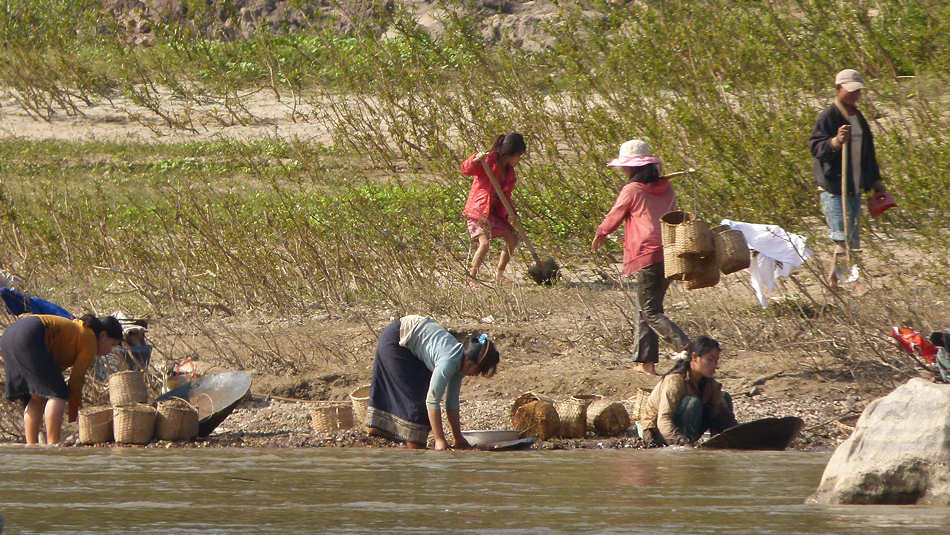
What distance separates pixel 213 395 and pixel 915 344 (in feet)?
14.7

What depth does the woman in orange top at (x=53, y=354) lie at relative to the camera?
873 cm

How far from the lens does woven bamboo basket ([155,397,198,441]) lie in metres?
8.98

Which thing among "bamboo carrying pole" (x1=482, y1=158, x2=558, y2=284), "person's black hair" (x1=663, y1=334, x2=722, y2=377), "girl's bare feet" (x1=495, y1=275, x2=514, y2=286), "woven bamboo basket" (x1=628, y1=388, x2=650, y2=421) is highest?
"bamboo carrying pole" (x1=482, y1=158, x2=558, y2=284)

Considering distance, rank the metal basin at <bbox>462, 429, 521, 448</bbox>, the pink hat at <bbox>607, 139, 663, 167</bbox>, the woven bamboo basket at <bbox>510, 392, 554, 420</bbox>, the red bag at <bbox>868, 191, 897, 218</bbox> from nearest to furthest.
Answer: the metal basin at <bbox>462, 429, 521, 448</bbox> → the woven bamboo basket at <bbox>510, 392, 554, 420</bbox> → the pink hat at <bbox>607, 139, 663, 167</bbox> → the red bag at <bbox>868, 191, 897, 218</bbox>

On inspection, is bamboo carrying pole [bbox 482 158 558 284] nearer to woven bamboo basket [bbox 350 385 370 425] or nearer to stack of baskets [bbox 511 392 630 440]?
woven bamboo basket [bbox 350 385 370 425]

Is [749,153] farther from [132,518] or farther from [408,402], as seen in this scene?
[132,518]

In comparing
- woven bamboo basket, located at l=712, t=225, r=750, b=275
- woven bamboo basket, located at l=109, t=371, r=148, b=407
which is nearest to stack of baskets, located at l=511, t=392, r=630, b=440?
woven bamboo basket, located at l=712, t=225, r=750, b=275

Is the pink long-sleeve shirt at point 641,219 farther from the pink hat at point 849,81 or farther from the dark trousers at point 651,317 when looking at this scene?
the pink hat at point 849,81

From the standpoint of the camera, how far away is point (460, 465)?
315 inches

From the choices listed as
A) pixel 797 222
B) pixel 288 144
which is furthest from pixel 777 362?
pixel 288 144

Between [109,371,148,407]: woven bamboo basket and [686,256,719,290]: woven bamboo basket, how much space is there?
11.8ft

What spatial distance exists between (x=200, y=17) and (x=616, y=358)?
48.1 ft

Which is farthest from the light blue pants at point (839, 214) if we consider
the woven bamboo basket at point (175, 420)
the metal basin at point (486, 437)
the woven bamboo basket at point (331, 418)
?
the woven bamboo basket at point (175, 420)

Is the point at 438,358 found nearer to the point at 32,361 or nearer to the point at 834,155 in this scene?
the point at 32,361
